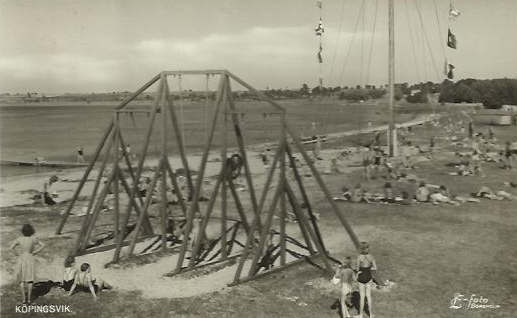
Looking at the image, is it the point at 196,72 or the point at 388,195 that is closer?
the point at 196,72

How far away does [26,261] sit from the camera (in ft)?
36.0

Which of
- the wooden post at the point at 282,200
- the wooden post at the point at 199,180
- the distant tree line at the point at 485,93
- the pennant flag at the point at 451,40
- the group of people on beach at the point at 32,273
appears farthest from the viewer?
the distant tree line at the point at 485,93

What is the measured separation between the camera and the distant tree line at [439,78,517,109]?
82.6m

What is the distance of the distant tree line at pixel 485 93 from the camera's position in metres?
82.6

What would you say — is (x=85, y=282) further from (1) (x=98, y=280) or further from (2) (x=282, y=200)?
(2) (x=282, y=200)


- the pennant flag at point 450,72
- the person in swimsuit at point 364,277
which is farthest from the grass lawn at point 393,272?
the pennant flag at point 450,72

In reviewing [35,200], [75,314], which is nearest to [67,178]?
[35,200]

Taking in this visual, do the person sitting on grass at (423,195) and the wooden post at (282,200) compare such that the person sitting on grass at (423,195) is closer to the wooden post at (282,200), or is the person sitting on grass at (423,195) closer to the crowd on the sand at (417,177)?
the crowd on the sand at (417,177)

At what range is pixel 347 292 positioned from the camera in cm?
1063

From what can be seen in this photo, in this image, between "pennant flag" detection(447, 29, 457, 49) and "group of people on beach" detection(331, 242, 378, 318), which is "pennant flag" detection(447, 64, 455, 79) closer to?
"pennant flag" detection(447, 29, 457, 49)

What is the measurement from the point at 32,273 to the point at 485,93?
9574cm

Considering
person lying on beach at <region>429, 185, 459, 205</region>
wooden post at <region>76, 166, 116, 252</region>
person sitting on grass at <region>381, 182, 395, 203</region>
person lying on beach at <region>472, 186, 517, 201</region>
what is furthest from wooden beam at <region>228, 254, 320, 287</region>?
person lying on beach at <region>472, 186, 517, 201</region>

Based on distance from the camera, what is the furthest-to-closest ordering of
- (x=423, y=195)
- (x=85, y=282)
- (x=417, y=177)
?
(x=417, y=177), (x=423, y=195), (x=85, y=282)

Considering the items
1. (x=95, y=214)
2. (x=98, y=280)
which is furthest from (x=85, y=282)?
(x=95, y=214)
